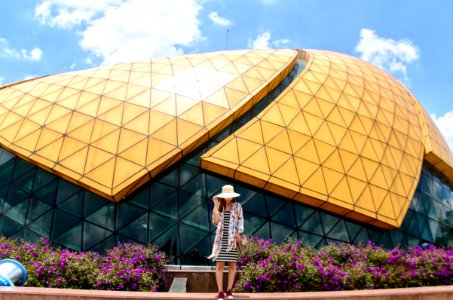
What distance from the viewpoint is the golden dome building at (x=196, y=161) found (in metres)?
16.9

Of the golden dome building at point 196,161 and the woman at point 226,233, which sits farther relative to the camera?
the golden dome building at point 196,161

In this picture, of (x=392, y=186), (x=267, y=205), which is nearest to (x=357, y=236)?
(x=392, y=186)

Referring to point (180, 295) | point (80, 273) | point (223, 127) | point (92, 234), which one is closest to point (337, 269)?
point (180, 295)

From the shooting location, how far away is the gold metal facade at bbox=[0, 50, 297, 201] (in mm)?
17031

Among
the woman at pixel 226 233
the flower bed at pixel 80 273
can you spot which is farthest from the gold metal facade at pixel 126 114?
the woman at pixel 226 233

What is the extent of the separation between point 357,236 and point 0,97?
21943 mm

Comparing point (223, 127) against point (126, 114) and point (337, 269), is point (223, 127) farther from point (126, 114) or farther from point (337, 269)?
point (337, 269)

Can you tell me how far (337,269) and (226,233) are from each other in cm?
546

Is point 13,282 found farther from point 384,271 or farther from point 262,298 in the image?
point 384,271

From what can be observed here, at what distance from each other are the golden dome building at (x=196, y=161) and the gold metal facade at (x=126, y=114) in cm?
7

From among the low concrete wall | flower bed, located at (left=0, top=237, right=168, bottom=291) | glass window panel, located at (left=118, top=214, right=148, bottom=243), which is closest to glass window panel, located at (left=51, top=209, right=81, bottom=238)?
glass window panel, located at (left=118, top=214, right=148, bottom=243)

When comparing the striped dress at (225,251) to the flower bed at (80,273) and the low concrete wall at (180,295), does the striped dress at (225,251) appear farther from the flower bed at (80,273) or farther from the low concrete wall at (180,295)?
the flower bed at (80,273)

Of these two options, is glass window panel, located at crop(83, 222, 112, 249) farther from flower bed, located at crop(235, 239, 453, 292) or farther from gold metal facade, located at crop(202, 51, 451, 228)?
flower bed, located at crop(235, 239, 453, 292)

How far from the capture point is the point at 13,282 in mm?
8672
